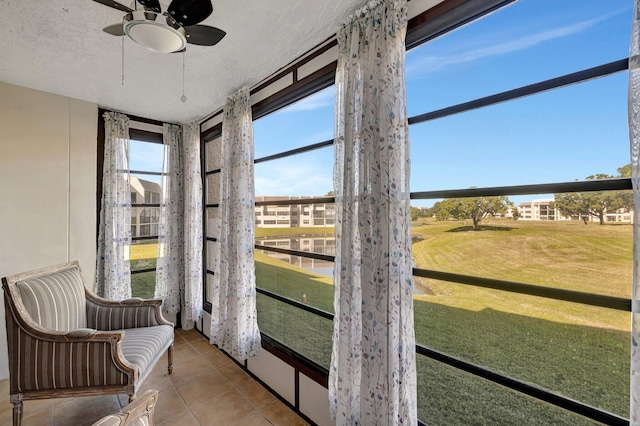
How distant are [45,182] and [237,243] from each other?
7.21 ft

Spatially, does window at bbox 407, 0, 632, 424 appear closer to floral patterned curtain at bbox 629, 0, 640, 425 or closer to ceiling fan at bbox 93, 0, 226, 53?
floral patterned curtain at bbox 629, 0, 640, 425

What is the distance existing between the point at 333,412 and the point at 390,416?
1.59ft

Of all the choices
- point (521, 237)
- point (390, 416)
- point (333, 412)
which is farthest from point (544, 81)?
point (333, 412)

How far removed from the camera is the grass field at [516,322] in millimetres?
1655

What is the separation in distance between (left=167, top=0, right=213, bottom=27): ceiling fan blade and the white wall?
2563mm

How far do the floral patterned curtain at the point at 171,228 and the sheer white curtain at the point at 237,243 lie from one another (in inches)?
48.2

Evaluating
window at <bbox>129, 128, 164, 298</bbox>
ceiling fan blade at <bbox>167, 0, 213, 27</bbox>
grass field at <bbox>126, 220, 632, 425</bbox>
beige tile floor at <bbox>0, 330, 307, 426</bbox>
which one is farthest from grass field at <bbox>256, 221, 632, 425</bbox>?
window at <bbox>129, 128, 164, 298</bbox>

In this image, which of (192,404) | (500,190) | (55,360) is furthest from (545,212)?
(55,360)

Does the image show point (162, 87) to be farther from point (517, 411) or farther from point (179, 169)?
point (517, 411)

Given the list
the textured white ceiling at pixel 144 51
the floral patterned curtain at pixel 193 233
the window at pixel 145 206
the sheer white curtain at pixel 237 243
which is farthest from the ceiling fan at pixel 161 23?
the window at pixel 145 206

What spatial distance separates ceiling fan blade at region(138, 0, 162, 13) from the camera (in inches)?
51.6

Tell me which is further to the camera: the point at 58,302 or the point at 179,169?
the point at 179,169

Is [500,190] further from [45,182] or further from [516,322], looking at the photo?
[45,182]

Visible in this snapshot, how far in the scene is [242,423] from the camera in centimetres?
204
